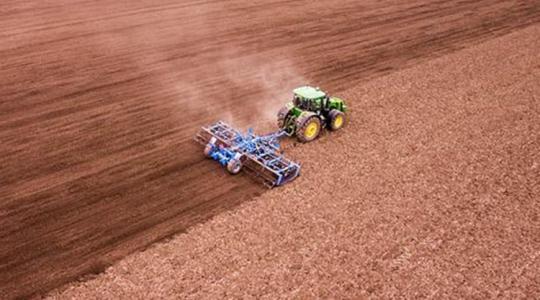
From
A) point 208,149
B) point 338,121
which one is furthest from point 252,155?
point 338,121

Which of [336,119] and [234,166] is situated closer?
[234,166]

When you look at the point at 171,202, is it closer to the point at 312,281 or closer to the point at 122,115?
the point at 312,281

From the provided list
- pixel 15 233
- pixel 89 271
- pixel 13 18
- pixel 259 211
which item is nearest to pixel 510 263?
pixel 259 211

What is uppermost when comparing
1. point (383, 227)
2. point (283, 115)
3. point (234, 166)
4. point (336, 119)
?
point (283, 115)

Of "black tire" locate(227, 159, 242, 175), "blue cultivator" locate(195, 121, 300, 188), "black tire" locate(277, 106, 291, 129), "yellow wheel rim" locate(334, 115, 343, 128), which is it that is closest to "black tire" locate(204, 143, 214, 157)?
"blue cultivator" locate(195, 121, 300, 188)

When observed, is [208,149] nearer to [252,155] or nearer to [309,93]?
[252,155]
